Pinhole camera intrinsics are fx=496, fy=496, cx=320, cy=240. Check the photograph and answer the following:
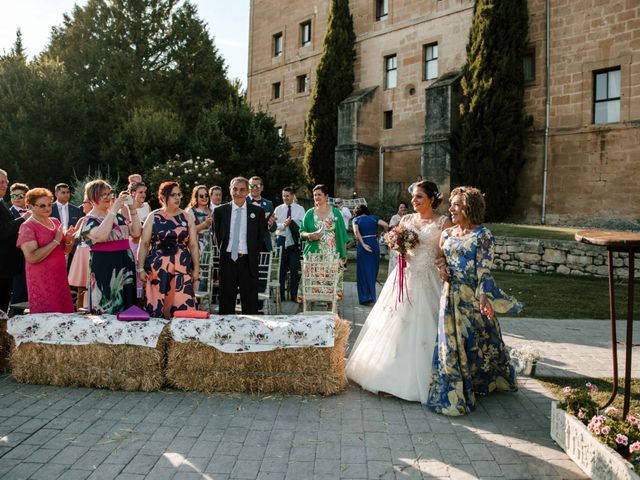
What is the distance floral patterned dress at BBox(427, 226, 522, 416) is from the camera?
461 centimetres

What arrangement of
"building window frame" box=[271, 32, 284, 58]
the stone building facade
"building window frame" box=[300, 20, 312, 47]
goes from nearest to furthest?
1. the stone building facade
2. "building window frame" box=[300, 20, 312, 47]
3. "building window frame" box=[271, 32, 284, 58]

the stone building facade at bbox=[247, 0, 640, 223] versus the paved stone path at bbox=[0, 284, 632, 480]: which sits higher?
the stone building facade at bbox=[247, 0, 640, 223]

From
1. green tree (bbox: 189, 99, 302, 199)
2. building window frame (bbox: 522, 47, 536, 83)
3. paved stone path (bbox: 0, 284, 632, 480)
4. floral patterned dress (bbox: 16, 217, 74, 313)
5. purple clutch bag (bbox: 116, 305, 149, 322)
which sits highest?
building window frame (bbox: 522, 47, 536, 83)

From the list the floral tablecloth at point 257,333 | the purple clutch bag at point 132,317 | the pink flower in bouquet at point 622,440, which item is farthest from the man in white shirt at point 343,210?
the pink flower in bouquet at point 622,440

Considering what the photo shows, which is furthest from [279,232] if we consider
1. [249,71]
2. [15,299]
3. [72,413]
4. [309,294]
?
[249,71]

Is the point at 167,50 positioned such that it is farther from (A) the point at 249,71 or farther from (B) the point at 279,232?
(B) the point at 279,232

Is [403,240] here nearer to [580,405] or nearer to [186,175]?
[580,405]

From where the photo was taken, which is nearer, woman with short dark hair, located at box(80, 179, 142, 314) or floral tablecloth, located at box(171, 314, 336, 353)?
floral tablecloth, located at box(171, 314, 336, 353)

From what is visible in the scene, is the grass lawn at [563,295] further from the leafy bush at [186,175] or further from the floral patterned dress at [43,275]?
the leafy bush at [186,175]

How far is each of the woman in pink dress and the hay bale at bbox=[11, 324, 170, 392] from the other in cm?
68

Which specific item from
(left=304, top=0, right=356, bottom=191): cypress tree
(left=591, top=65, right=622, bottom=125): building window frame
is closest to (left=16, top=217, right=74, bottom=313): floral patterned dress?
(left=591, top=65, right=622, bottom=125): building window frame

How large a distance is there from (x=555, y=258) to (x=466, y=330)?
10.8m

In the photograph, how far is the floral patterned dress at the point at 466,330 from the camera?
4613 mm

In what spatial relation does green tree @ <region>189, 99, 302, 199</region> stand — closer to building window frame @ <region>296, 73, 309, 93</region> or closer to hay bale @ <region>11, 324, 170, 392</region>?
building window frame @ <region>296, 73, 309, 93</region>
